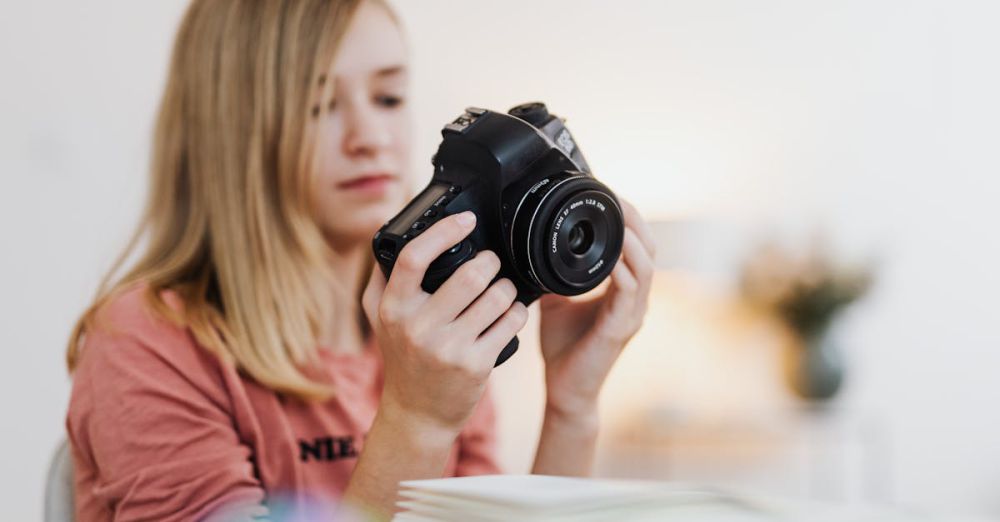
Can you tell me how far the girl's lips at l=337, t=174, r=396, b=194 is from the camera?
3.18 ft

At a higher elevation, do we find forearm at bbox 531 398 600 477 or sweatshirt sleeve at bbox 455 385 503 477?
forearm at bbox 531 398 600 477

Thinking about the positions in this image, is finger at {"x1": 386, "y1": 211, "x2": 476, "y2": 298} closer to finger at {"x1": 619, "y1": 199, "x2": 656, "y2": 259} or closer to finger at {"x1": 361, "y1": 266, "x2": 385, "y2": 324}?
finger at {"x1": 361, "y1": 266, "x2": 385, "y2": 324}

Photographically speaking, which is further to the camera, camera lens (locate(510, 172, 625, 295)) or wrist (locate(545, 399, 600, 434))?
wrist (locate(545, 399, 600, 434))

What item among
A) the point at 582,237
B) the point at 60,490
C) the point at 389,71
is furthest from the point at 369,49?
the point at 60,490

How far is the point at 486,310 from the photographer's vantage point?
0.69m

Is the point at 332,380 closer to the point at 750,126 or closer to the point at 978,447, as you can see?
the point at 750,126

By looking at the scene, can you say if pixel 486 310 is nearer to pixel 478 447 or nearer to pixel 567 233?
pixel 567 233

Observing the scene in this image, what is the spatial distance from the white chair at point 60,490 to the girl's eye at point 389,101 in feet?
1.44

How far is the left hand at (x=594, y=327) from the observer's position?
823mm

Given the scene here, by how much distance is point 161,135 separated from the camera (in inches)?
40.7

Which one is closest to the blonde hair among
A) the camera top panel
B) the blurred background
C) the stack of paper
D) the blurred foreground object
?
the camera top panel

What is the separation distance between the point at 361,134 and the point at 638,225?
300 millimetres

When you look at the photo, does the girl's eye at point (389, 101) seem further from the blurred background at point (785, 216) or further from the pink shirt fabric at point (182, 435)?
the blurred background at point (785, 216)

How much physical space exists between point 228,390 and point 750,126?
Answer: 193 cm
